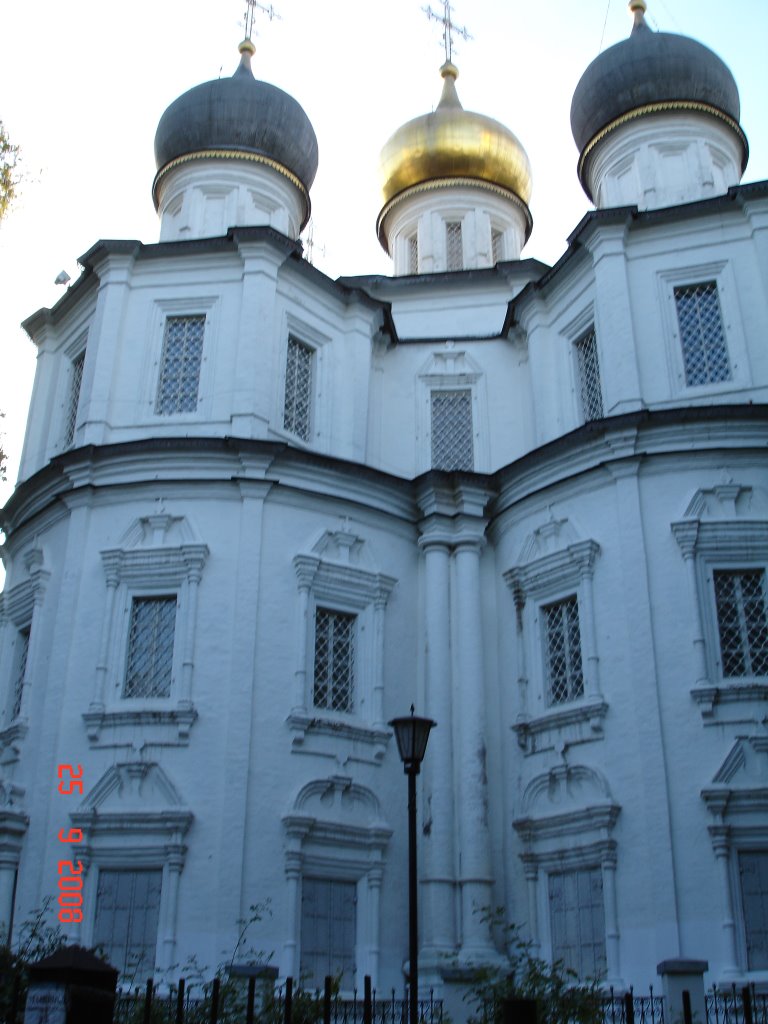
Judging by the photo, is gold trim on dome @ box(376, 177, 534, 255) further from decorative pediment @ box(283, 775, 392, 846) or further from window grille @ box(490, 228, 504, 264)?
decorative pediment @ box(283, 775, 392, 846)

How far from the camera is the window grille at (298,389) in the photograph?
1576 centimetres

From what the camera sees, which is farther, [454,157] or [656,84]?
[454,157]

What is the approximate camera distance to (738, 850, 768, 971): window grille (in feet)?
36.7

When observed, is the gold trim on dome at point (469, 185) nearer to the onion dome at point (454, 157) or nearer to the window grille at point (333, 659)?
the onion dome at point (454, 157)

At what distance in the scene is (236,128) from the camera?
18.3 metres

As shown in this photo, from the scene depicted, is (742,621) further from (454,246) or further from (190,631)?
(454,246)

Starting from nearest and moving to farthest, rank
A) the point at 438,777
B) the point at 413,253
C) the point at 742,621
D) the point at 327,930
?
the point at 742,621, the point at 327,930, the point at 438,777, the point at 413,253

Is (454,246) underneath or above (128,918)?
above

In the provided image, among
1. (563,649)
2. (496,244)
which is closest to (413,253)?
(496,244)

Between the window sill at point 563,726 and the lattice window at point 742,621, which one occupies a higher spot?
the lattice window at point 742,621

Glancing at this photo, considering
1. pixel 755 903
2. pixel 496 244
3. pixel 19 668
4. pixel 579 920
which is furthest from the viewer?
A: pixel 496 244

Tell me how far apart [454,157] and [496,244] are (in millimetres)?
1823

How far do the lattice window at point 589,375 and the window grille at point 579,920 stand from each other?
5973mm
